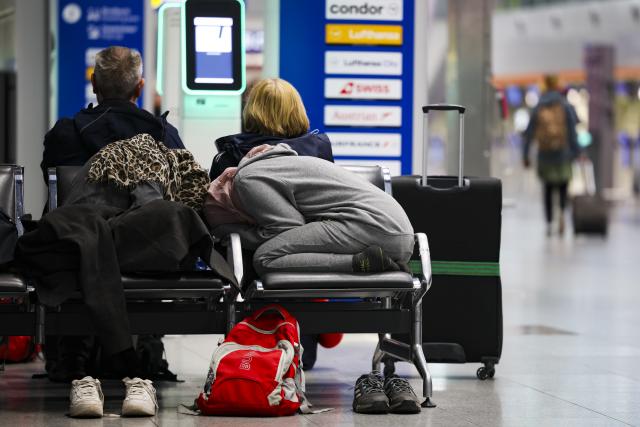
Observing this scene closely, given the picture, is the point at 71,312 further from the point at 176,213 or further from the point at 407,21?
the point at 407,21

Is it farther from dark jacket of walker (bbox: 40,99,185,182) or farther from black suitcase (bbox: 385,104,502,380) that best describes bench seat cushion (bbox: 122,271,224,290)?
black suitcase (bbox: 385,104,502,380)

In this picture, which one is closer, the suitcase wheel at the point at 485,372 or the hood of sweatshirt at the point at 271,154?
the hood of sweatshirt at the point at 271,154

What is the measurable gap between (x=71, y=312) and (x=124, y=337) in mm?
254

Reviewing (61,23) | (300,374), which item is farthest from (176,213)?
(61,23)

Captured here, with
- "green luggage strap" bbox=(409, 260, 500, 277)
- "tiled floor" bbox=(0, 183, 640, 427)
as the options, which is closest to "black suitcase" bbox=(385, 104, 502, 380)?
"green luggage strap" bbox=(409, 260, 500, 277)

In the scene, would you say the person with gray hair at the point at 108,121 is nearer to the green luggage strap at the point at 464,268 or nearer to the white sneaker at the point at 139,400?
the white sneaker at the point at 139,400

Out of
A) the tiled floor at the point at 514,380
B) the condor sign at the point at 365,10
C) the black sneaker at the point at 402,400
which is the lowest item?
the tiled floor at the point at 514,380

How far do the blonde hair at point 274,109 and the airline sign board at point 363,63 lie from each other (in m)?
3.41

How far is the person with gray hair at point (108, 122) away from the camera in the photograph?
559 cm

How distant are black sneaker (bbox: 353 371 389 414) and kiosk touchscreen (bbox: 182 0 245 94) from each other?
101 inches

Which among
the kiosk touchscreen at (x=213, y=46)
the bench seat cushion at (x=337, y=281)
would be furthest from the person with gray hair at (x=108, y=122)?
the kiosk touchscreen at (x=213, y=46)

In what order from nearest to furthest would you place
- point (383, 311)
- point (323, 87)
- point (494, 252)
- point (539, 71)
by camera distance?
point (383, 311) < point (494, 252) < point (323, 87) < point (539, 71)

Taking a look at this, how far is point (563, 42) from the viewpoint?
3631cm

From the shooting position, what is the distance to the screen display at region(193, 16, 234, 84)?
7.19 m
